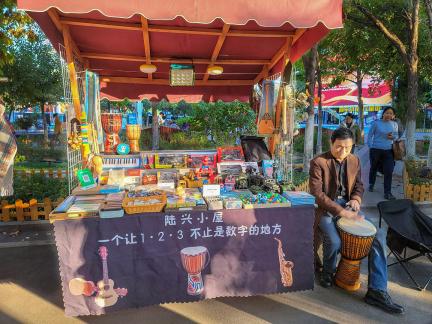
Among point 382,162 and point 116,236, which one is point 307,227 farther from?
point 382,162

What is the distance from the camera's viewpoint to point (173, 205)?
294 centimetres

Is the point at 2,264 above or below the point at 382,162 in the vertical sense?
below

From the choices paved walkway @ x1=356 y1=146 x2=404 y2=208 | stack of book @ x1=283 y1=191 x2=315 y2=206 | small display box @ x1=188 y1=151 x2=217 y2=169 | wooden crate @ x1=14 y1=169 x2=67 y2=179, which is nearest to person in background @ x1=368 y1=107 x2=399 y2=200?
paved walkway @ x1=356 y1=146 x2=404 y2=208

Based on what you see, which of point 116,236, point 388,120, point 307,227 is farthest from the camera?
point 388,120

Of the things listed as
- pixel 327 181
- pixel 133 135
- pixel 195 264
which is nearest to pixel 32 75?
pixel 133 135

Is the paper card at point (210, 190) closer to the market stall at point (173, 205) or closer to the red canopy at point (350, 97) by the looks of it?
the market stall at point (173, 205)

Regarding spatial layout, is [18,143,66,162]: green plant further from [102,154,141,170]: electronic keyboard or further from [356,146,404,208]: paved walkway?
[356,146,404,208]: paved walkway

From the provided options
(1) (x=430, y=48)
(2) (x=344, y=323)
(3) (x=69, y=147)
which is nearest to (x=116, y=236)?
(3) (x=69, y=147)

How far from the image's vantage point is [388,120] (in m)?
6.56

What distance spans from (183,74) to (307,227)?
3.07 m

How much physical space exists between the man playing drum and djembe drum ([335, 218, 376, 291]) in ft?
0.19

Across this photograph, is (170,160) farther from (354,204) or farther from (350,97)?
(350,97)

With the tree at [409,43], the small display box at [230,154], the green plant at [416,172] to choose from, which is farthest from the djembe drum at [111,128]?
the tree at [409,43]

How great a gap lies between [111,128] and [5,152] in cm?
143
